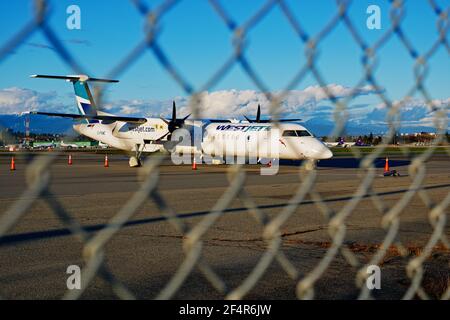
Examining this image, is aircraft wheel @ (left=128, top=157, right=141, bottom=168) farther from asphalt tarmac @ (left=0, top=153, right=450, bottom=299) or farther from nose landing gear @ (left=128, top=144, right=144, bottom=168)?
Answer: asphalt tarmac @ (left=0, top=153, right=450, bottom=299)

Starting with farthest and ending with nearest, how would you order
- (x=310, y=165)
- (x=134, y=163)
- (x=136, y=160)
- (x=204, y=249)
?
(x=136, y=160)
(x=134, y=163)
(x=204, y=249)
(x=310, y=165)

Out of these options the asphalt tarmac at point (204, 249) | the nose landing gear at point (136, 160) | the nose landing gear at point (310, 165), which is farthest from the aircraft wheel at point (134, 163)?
the nose landing gear at point (310, 165)

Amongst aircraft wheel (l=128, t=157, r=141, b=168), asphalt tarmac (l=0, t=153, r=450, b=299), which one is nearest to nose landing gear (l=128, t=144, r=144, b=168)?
aircraft wheel (l=128, t=157, r=141, b=168)

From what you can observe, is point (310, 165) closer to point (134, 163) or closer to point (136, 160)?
point (134, 163)

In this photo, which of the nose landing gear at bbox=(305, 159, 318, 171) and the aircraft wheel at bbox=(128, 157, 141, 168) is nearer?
the nose landing gear at bbox=(305, 159, 318, 171)

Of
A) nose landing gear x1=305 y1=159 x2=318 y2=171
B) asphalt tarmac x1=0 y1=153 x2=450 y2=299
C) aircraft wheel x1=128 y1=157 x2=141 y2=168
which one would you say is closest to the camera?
nose landing gear x1=305 y1=159 x2=318 y2=171

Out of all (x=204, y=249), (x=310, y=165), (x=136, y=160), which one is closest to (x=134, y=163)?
(x=136, y=160)

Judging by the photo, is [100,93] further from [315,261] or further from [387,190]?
[387,190]

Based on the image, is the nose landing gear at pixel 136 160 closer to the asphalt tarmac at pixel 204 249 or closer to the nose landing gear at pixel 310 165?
the asphalt tarmac at pixel 204 249

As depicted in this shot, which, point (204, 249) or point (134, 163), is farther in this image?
point (134, 163)
